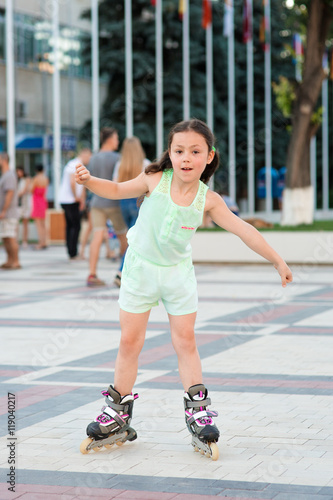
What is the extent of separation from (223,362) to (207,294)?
474cm

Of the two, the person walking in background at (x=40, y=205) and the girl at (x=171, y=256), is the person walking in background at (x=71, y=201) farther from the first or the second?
the girl at (x=171, y=256)

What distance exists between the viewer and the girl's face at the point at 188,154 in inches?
179

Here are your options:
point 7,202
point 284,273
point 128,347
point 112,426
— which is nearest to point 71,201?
point 7,202

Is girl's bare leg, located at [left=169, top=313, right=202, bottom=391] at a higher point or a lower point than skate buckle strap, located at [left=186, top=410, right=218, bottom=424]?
higher

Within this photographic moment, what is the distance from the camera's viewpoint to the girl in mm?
4570

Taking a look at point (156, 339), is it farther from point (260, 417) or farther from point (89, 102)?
point (89, 102)

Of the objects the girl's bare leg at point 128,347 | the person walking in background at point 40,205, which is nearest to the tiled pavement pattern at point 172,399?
the girl's bare leg at point 128,347

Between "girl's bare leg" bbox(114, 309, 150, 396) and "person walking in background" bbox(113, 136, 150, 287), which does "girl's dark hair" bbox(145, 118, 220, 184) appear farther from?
"person walking in background" bbox(113, 136, 150, 287)

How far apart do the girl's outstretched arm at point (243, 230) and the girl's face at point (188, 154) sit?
181mm

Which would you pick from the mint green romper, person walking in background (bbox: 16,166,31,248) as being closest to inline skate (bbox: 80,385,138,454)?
the mint green romper

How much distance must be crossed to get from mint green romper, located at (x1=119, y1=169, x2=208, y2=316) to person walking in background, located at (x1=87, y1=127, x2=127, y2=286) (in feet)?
23.7

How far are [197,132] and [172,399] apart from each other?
5.88ft

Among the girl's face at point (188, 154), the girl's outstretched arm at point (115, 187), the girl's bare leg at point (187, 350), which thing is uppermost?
the girl's face at point (188, 154)

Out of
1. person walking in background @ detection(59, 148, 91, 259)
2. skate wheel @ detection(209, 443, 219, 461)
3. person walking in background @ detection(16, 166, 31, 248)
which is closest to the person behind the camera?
skate wheel @ detection(209, 443, 219, 461)
